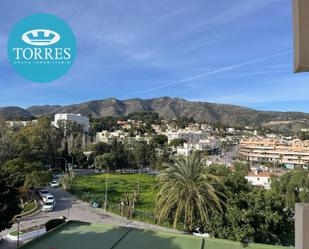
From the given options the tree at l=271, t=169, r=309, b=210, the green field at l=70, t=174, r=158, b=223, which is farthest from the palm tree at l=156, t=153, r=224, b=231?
the tree at l=271, t=169, r=309, b=210

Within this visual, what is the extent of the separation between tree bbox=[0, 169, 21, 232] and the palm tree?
6.26 metres

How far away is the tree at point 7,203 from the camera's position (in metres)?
14.0

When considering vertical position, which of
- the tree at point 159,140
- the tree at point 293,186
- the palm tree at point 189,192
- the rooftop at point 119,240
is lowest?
the tree at point 293,186

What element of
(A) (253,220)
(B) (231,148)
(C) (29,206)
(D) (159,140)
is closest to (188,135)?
(B) (231,148)

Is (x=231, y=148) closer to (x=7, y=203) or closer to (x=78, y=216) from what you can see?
(x=78, y=216)

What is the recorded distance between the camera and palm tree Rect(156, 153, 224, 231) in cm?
1407

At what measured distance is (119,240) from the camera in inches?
386

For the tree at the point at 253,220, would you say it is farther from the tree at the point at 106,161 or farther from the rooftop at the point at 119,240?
the tree at the point at 106,161

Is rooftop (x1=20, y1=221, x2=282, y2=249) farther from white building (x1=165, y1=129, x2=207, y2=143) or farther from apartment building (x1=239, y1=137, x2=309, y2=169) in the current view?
white building (x1=165, y1=129, x2=207, y2=143)

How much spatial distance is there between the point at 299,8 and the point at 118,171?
192 ft

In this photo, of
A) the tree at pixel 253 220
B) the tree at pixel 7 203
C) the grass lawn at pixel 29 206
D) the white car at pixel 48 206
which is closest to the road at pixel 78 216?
the white car at pixel 48 206

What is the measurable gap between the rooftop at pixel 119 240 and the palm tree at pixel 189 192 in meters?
3.55

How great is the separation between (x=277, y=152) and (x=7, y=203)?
8679cm

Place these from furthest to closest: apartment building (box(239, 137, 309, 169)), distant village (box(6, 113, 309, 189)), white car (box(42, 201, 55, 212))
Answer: apartment building (box(239, 137, 309, 169)) → distant village (box(6, 113, 309, 189)) → white car (box(42, 201, 55, 212))
